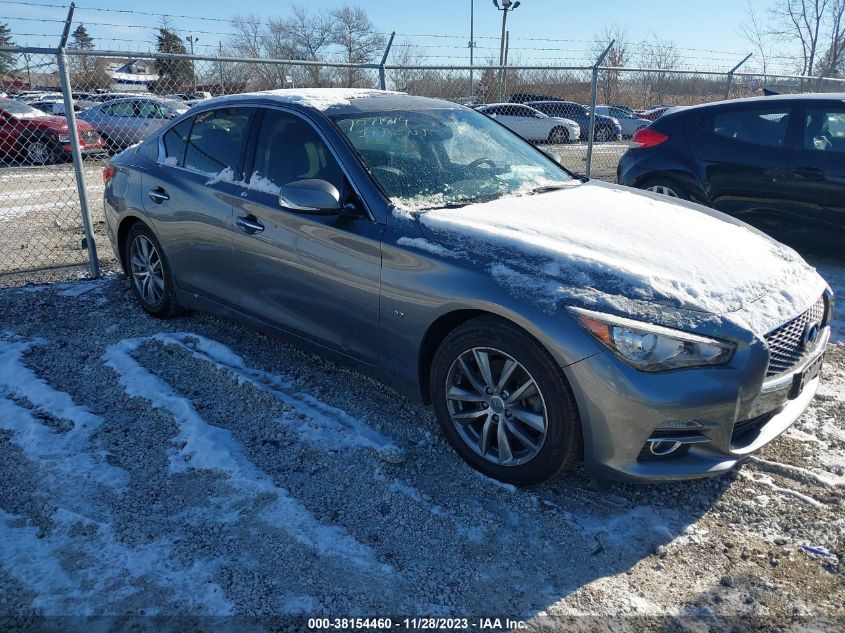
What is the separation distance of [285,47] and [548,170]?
12931mm

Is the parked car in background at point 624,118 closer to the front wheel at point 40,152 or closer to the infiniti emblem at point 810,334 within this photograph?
the front wheel at point 40,152

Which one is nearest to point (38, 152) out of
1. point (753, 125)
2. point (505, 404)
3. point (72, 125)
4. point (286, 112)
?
point (72, 125)

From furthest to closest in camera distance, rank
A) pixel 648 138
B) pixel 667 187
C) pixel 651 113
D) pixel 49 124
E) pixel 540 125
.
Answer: pixel 651 113 < pixel 540 125 < pixel 49 124 < pixel 648 138 < pixel 667 187

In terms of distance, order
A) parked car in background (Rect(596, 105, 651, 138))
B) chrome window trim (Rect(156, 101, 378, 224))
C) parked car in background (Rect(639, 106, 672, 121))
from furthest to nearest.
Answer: parked car in background (Rect(596, 105, 651, 138)) < parked car in background (Rect(639, 106, 672, 121)) < chrome window trim (Rect(156, 101, 378, 224))

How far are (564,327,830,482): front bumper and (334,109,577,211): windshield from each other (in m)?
1.33

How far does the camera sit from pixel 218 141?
440cm

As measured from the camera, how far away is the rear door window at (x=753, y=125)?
643cm

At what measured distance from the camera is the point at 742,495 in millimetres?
3059

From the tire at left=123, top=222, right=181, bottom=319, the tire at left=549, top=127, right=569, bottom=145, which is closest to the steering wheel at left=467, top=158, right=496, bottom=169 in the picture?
the tire at left=123, top=222, right=181, bottom=319

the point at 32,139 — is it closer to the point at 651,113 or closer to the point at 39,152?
the point at 39,152

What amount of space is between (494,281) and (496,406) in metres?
0.55

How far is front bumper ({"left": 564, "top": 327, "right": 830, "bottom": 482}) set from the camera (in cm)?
262

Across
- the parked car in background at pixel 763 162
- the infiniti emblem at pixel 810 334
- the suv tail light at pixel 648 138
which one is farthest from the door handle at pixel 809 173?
the infiniti emblem at pixel 810 334

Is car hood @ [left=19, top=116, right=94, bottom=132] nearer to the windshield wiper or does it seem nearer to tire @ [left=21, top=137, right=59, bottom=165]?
tire @ [left=21, top=137, right=59, bottom=165]
